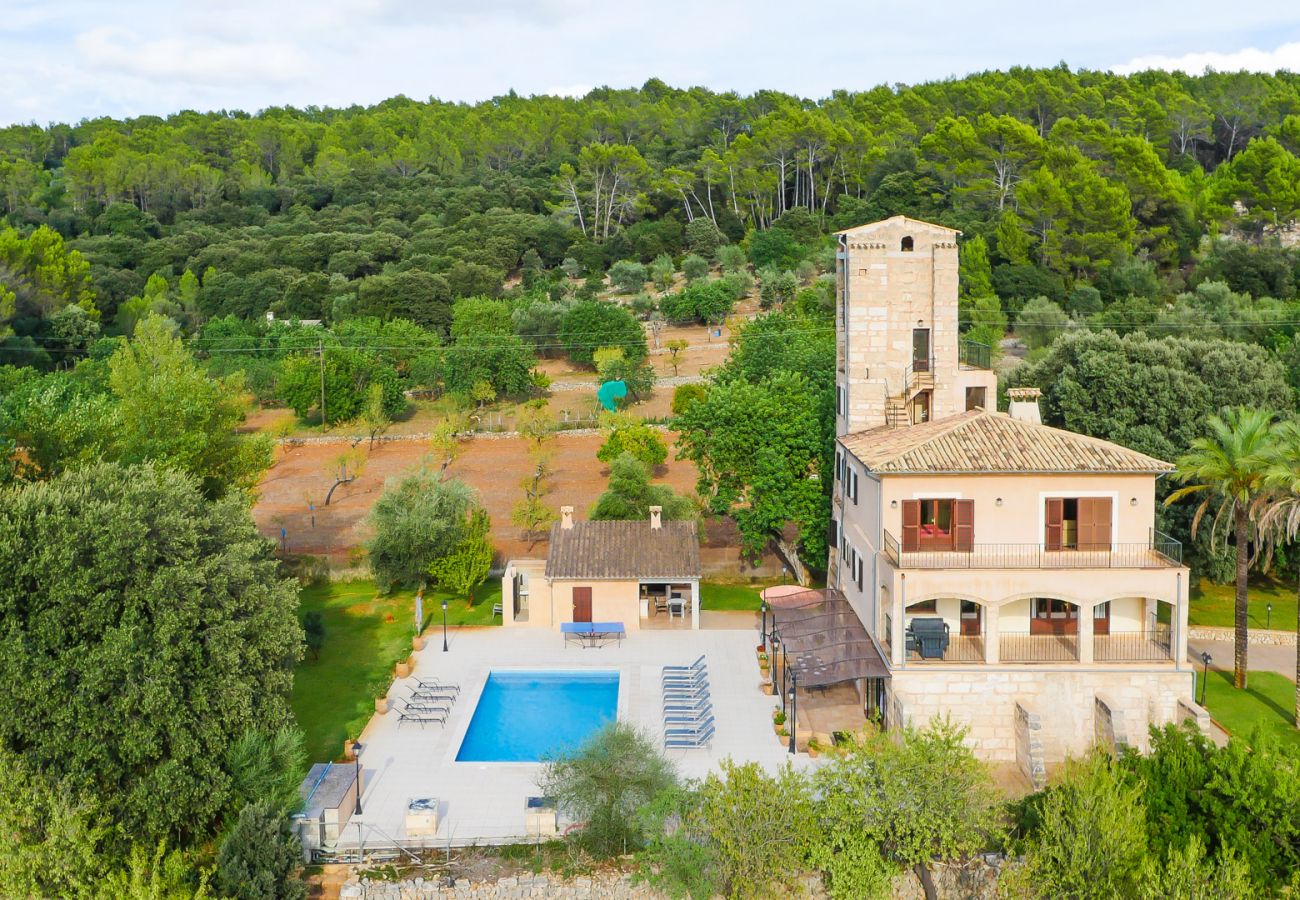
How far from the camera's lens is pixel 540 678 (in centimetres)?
2714

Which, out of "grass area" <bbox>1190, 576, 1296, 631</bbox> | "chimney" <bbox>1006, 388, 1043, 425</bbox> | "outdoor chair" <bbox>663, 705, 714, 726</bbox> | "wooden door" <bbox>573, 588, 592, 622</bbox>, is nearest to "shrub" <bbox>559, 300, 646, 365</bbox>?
"wooden door" <bbox>573, 588, 592, 622</bbox>

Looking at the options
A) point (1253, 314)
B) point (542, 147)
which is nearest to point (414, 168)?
point (542, 147)

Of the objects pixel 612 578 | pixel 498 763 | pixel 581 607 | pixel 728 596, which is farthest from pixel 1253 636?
pixel 498 763

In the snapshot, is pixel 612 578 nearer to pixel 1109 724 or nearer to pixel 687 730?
pixel 687 730

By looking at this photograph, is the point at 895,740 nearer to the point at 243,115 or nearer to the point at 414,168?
the point at 414,168

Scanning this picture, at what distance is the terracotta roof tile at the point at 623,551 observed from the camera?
98.1 ft

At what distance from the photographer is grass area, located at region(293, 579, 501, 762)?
24.1 meters

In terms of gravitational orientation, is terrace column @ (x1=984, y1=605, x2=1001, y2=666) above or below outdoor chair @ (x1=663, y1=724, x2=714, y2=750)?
above

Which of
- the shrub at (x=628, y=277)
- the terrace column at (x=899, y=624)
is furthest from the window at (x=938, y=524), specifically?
the shrub at (x=628, y=277)

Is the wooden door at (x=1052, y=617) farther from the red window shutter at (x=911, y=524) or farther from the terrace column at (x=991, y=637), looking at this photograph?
the red window shutter at (x=911, y=524)

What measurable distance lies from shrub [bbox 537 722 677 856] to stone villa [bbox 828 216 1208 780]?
20.0 ft

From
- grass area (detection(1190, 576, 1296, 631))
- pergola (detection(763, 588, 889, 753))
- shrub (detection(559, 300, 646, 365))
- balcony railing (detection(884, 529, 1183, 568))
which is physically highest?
shrub (detection(559, 300, 646, 365))

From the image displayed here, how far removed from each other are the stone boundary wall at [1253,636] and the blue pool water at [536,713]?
1552cm

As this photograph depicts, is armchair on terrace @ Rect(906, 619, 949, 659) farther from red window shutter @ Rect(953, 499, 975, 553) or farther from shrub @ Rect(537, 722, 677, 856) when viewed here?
shrub @ Rect(537, 722, 677, 856)
